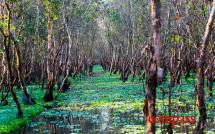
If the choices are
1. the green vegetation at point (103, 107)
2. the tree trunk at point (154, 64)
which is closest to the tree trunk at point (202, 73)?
the tree trunk at point (154, 64)

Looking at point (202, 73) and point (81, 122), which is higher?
point (202, 73)

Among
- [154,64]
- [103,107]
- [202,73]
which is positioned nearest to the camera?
[154,64]

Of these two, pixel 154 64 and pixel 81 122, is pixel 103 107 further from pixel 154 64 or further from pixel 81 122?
pixel 154 64

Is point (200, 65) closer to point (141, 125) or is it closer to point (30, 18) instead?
point (141, 125)

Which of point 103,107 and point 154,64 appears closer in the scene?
point 154,64

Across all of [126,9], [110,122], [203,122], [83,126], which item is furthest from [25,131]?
[126,9]

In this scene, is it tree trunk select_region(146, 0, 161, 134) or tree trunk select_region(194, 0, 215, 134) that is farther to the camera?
tree trunk select_region(146, 0, 161, 134)

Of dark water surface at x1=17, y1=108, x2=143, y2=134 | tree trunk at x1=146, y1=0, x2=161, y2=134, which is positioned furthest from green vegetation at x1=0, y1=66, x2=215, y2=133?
tree trunk at x1=146, y1=0, x2=161, y2=134

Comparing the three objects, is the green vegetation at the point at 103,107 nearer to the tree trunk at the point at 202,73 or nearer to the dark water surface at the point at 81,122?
the dark water surface at the point at 81,122

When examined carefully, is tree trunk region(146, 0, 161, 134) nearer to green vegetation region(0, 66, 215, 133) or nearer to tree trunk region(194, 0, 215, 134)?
tree trunk region(194, 0, 215, 134)

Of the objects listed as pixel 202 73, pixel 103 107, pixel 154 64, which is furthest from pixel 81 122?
pixel 202 73

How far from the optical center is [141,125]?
14.7 meters

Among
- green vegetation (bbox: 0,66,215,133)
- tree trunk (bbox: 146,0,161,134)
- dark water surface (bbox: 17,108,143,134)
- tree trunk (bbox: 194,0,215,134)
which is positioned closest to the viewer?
tree trunk (bbox: 194,0,215,134)

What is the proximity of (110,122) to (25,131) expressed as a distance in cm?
341
